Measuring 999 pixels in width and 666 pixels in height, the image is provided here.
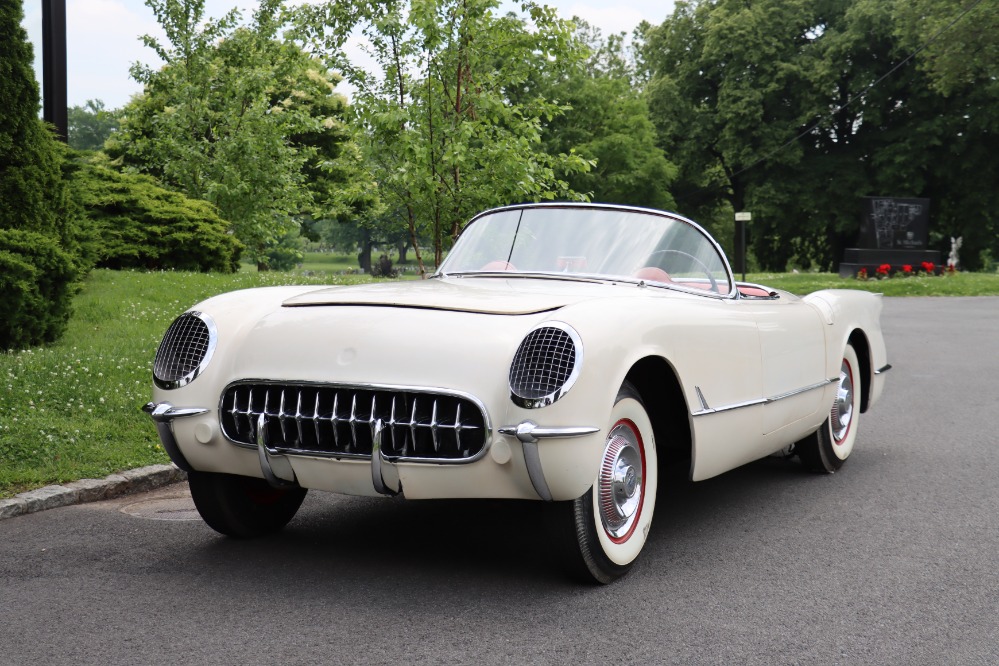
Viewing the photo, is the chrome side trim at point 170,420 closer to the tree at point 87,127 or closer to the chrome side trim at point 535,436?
the chrome side trim at point 535,436

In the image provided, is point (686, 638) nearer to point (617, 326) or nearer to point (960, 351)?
point (617, 326)

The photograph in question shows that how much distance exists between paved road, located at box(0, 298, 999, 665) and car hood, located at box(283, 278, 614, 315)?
1.05m

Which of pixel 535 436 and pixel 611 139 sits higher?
pixel 611 139

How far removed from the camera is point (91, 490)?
5.62 m

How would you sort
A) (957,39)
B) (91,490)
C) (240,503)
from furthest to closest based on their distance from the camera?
(957,39) → (91,490) → (240,503)

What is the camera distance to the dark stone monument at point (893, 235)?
3444 cm

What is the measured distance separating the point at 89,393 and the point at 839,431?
16.6 feet

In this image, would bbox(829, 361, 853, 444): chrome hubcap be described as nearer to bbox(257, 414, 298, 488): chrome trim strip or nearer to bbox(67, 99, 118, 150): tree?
bbox(257, 414, 298, 488): chrome trim strip

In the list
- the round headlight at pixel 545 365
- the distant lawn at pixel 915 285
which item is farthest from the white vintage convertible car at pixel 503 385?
the distant lawn at pixel 915 285

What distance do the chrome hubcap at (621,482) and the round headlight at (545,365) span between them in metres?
0.47

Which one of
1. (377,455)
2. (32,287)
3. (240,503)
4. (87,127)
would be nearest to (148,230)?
(32,287)

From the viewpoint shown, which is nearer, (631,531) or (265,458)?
(265,458)

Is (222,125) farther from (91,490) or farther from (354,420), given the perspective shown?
(354,420)

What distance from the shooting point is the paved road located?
131 inches
